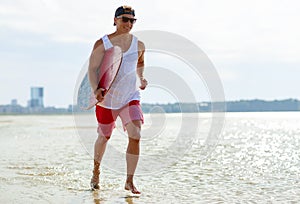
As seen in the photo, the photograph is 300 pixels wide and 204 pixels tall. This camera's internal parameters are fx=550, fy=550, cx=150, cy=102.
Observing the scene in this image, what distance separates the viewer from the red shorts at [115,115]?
5871 millimetres

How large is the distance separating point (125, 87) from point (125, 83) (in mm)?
43

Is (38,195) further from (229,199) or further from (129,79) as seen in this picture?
(229,199)

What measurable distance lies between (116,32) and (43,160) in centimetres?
409

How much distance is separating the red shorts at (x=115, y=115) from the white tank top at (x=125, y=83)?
0.18 feet

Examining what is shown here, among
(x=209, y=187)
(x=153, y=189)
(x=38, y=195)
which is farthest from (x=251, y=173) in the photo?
(x=38, y=195)

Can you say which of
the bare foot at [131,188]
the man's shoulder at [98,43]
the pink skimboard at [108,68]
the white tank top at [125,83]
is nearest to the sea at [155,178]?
the bare foot at [131,188]

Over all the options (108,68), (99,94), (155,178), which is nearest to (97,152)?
(99,94)

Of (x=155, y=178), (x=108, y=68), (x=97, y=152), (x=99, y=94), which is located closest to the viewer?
(x=99, y=94)

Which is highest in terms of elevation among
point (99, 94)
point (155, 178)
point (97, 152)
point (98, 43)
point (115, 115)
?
point (98, 43)

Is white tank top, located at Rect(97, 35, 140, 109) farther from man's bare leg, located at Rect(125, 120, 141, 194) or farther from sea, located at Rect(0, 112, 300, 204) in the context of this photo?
sea, located at Rect(0, 112, 300, 204)

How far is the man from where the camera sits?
19.0 ft

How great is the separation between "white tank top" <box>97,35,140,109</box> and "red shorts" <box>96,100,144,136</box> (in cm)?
5

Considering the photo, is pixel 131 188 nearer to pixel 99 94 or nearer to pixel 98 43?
pixel 99 94

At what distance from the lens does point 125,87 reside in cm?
584
